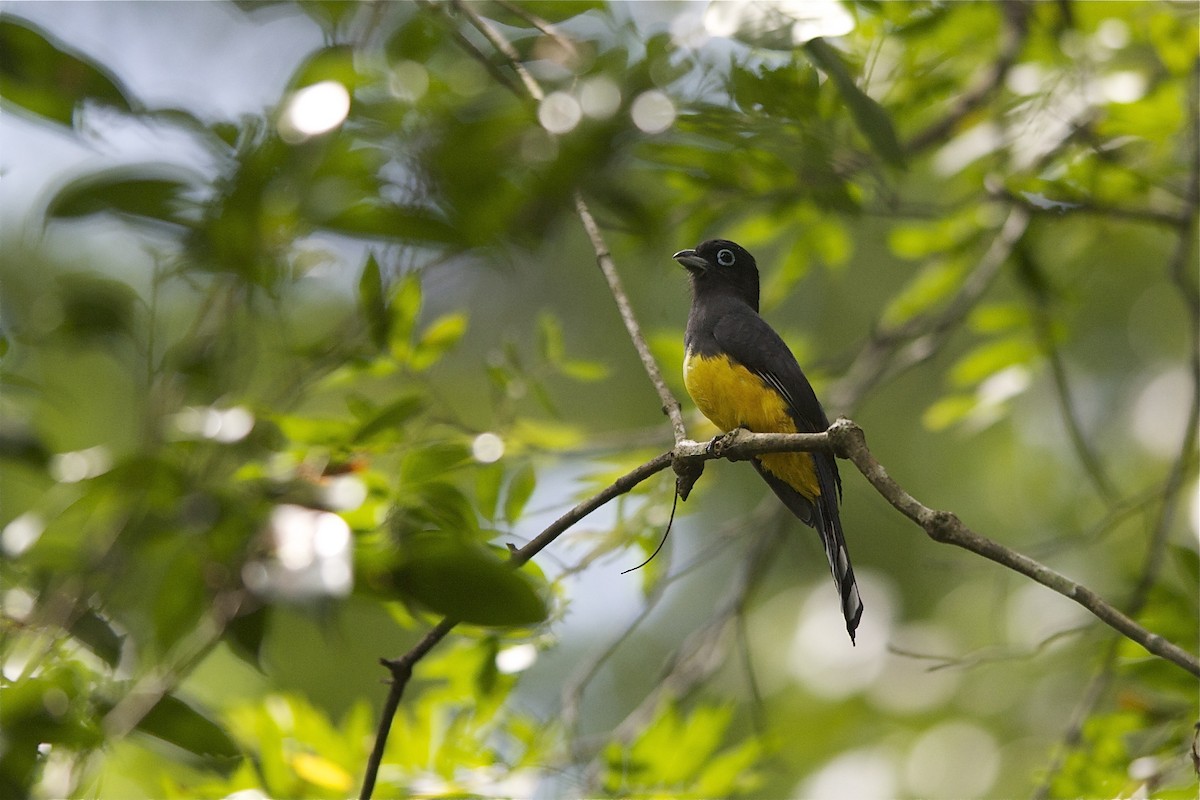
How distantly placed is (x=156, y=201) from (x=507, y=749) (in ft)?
7.50

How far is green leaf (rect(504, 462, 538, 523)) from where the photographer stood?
9.89ft

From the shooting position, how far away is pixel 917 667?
7.62 m

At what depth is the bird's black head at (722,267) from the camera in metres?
4.81

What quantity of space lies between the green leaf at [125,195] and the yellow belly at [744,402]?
2859 mm

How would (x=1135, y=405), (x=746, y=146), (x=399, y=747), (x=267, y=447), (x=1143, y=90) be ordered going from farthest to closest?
(x=1135, y=405) → (x=1143, y=90) → (x=399, y=747) → (x=267, y=447) → (x=746, y=146)

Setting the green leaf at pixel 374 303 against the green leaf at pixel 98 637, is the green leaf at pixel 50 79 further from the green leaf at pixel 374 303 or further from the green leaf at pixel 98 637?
the green leaf at pixel 98 637

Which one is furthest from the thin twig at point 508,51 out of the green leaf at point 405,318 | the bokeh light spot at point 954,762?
the bokeh light spot at point 954,762

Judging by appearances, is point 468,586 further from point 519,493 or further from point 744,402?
point 744,402

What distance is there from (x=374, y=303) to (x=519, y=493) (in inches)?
48.3

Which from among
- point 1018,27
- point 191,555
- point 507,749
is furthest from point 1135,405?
point 191,555

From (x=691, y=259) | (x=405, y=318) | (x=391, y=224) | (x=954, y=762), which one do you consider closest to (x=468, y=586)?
(x=391, y=224)

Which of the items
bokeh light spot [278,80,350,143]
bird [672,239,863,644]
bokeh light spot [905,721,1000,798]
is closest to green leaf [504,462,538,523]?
bird [672,239,863,644]

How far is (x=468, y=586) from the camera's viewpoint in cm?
144

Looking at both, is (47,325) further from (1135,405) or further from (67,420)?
(1135,405)
